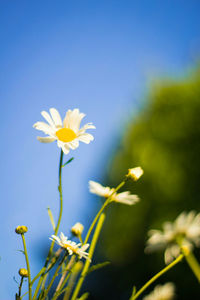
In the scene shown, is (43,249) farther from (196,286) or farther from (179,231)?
(179,231)

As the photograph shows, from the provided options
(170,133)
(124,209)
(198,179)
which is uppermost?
(170,133)

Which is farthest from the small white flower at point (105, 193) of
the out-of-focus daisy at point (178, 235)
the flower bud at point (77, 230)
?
the out-of-focus daisy at point (178, 235)

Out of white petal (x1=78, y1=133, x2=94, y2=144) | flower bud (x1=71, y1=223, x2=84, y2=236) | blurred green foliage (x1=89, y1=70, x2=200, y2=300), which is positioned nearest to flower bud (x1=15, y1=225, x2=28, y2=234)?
flower bud (x1=71, y1=223, x2=84, y2=236)

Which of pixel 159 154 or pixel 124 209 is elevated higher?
pixel 159 154

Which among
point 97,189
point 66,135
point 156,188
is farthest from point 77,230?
point 156,188

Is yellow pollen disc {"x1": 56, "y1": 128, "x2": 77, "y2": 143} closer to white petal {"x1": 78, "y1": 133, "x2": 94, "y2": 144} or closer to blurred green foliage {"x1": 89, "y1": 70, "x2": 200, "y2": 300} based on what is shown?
white petal {"x1": 78, "y1": 133, "x2": 94, "y2": 144}

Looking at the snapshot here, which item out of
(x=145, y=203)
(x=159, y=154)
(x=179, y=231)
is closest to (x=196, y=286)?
(x=145, y=203)
